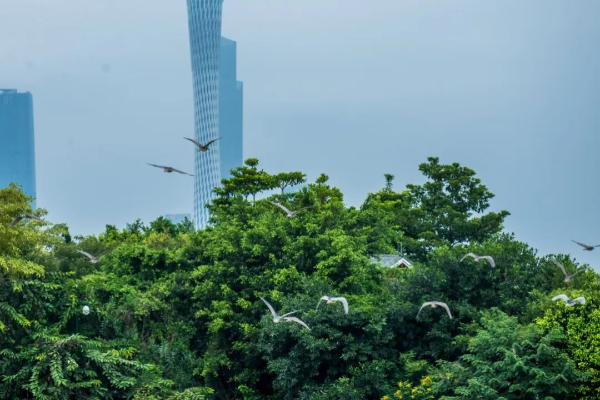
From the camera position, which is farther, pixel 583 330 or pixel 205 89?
pixel 205 89

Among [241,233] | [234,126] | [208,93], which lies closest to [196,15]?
[208,93]

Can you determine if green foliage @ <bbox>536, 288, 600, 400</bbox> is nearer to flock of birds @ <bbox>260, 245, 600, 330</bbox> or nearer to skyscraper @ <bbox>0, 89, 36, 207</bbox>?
flock of birds @ <bbox>260, 245, 600, 330</bbox>

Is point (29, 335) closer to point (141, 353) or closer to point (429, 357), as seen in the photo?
point (141, 353)

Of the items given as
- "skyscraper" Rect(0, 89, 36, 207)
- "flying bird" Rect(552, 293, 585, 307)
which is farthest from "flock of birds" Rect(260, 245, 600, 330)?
"skyscraper" Rect(0, 89, 36, 207)

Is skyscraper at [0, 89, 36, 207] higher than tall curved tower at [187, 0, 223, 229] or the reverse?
higher

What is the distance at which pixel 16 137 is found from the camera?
142 m

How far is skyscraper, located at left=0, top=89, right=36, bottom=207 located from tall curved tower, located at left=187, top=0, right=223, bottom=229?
50480 millimetres

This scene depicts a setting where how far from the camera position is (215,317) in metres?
24.7

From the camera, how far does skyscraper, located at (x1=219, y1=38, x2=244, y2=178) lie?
14038 cm

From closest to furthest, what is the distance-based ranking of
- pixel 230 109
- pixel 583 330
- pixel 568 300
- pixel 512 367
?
pixel 512 367 → pixel 568 300 → pixel 583 330 → pixel 230 109

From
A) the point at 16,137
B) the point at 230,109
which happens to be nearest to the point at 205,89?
the point at 230,109

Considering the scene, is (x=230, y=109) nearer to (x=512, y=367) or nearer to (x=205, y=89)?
(x=205, y=89)

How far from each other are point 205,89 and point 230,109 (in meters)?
43.1

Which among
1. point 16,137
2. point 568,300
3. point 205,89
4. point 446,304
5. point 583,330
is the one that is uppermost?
point 16,137
